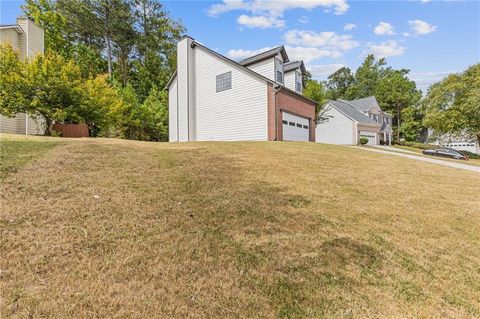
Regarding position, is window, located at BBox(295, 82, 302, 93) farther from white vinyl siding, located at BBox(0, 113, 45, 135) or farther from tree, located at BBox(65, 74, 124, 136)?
white vinyl siding, located at BBox(0, 113, 45, 135)

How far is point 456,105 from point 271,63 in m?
28.4

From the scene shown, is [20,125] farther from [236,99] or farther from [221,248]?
[221,248]

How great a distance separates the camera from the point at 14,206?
4129 mm

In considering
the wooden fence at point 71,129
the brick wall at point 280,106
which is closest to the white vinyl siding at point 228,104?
the brick wall at point 280,106

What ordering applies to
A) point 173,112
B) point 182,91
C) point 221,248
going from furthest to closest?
point 173,112 → point 182,91 → point 221,248

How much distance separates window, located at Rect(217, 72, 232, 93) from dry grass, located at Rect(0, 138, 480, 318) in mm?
13220

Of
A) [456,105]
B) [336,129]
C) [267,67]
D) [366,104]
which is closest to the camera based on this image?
[267,67]

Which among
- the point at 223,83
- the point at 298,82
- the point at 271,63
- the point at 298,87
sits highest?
the point at 271,63

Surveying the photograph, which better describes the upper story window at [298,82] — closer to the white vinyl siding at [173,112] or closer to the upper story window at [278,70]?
the upper story window at [278,70]

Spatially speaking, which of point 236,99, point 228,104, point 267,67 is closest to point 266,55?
point 267,67

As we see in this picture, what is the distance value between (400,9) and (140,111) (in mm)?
21205

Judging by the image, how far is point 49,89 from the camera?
1427cm

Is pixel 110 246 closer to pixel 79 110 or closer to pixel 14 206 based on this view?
pixel 14 206

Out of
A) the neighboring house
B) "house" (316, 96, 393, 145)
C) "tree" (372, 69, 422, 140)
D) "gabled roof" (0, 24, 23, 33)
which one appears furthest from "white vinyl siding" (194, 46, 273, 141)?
"tree" (372, 69, 422, 140)
